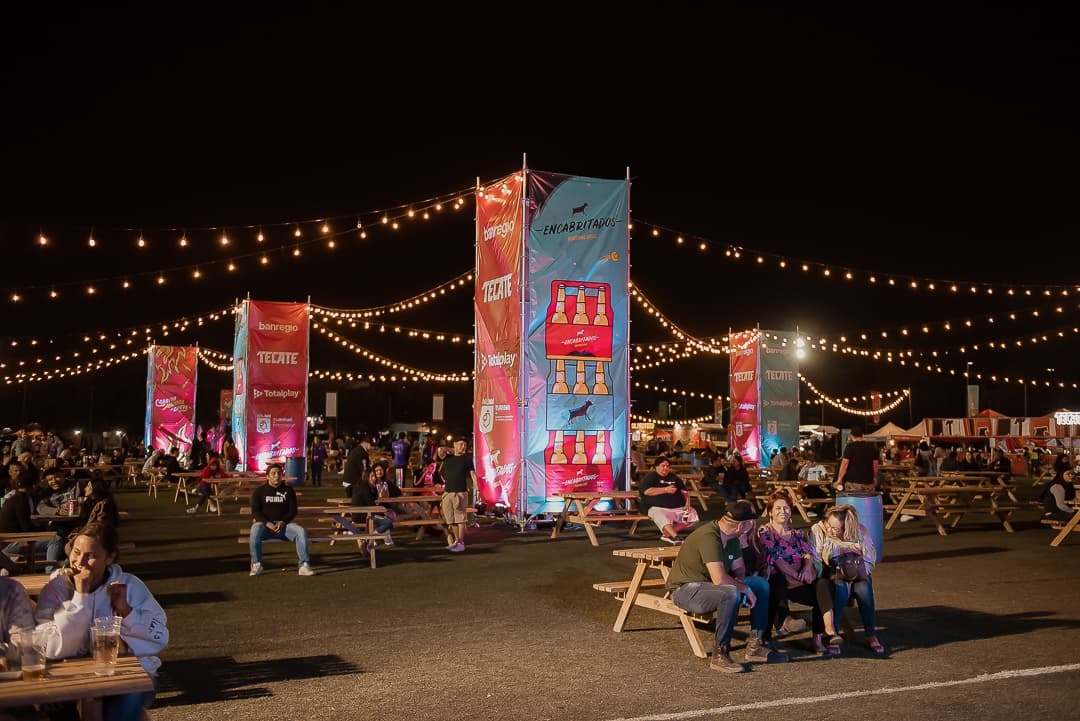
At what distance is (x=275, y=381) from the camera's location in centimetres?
2112

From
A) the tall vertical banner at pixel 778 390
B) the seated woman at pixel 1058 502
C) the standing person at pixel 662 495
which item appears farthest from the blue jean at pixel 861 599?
the tall vertical banner at pixel 778 390

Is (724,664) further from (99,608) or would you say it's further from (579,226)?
(579,226)

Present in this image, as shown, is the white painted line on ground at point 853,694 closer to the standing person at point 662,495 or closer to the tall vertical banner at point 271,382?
the standing person at point 662,495

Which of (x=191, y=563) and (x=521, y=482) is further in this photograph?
(x=521, y=482)

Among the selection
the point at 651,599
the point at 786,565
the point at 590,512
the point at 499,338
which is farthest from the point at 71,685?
the point at 499,338

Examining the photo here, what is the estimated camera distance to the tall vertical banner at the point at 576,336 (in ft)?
46.9

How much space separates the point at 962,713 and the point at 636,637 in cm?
242

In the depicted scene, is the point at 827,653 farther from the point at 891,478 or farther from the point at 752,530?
the point at 891,478

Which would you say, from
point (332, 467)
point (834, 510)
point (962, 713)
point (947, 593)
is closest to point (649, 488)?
point (947, 593)

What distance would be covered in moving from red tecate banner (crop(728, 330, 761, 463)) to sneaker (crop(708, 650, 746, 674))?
66.2ft

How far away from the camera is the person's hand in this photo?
378 centimetres

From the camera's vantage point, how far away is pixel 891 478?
2109cm

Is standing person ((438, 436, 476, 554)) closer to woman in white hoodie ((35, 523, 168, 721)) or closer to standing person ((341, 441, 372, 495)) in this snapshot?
standing person ((341, 441, 372, 495))

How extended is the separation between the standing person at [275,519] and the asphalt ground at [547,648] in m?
0.32
